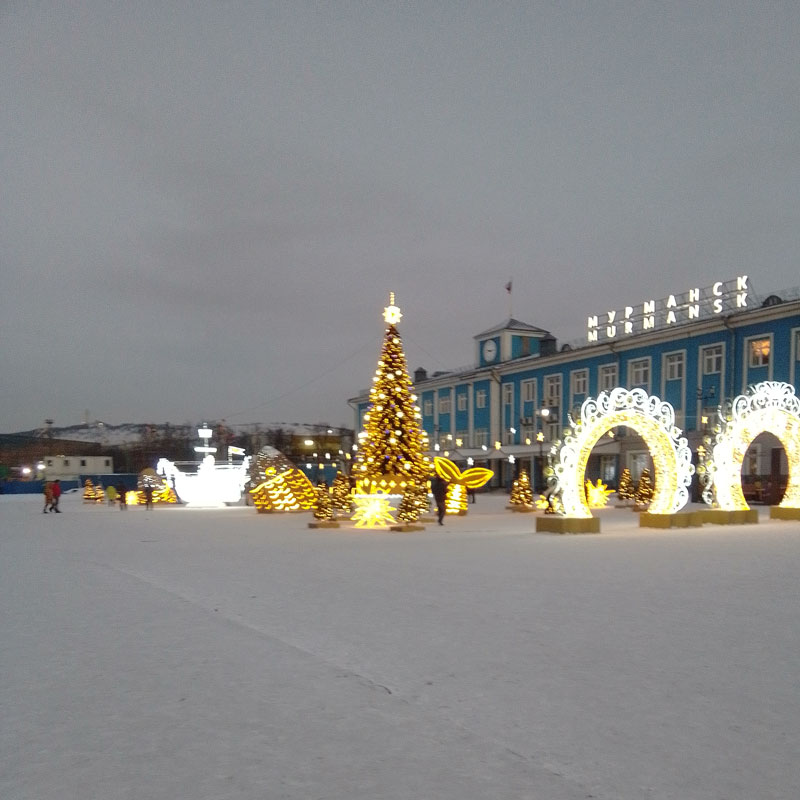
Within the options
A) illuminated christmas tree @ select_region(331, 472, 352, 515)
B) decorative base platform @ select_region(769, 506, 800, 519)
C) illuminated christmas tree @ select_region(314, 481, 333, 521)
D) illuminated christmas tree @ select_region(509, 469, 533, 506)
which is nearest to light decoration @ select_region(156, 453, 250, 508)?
illuminated christmas tree @ select_region(331, 472, 352, 515)

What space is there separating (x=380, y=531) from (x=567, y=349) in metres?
30.8

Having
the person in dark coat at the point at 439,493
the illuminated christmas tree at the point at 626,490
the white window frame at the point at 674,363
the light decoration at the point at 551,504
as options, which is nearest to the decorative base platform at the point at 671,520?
the light decoration at the point at 551,504

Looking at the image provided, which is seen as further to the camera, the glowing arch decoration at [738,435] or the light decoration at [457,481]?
the light decoration at [457,481]

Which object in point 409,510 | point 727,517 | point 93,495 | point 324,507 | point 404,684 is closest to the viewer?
point 404,684

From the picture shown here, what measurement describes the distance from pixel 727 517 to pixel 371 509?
9648mm

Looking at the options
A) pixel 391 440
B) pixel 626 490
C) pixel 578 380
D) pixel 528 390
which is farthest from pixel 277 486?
pixel 528 390

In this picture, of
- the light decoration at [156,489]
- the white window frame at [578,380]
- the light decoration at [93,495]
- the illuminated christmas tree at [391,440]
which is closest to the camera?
the illuminated christmas tree at [391,440]

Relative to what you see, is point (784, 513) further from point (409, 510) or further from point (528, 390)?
point (528, 390)

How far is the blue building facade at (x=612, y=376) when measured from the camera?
35844 mm

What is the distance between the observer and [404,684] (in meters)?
5.54

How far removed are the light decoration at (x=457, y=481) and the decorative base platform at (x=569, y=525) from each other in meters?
7.18

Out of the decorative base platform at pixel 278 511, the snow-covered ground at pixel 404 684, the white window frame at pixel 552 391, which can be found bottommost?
the decorative base platform at pixel 278 511

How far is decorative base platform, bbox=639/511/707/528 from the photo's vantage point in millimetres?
19734

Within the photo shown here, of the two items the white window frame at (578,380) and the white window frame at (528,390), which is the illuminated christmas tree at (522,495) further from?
the white window frame at (528,390)
